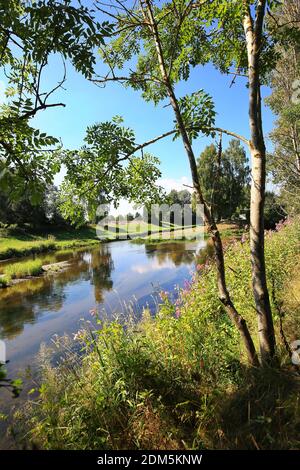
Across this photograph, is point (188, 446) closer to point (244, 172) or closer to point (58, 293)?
point (58, 293)

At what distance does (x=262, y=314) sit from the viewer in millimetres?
2797

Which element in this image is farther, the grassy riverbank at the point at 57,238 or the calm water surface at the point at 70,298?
the grassy riverbank at the point at 57,238

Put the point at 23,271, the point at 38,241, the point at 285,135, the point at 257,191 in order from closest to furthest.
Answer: the point at 257,191 → the point at 285,135 → the point at 23,271 → the point at 38,241

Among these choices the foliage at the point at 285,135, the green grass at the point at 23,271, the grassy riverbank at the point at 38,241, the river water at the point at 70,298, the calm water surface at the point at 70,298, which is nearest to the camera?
the river water at the point at 70,298

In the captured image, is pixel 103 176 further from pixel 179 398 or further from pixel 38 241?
pixel 38 241

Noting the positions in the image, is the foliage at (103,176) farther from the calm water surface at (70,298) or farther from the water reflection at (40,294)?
the water reflection at (40,294)

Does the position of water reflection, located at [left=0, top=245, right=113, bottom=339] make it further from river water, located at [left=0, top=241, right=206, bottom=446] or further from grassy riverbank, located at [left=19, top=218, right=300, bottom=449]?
grassy riverbank, located at [left=19, top=218, right=300, bottom=449]

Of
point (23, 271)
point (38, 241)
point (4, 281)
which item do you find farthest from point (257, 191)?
point (38, 241)

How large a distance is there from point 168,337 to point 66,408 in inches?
62.4

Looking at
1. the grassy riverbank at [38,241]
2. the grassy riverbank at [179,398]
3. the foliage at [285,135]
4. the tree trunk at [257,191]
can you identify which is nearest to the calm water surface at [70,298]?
the grassy riverbank at [179,398]

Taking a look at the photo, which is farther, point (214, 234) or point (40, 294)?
point (40, 294)

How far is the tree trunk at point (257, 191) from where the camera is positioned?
2.65 meters

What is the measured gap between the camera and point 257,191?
273cm
